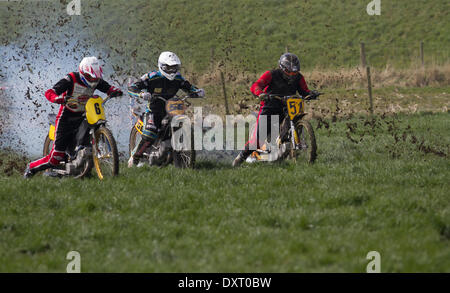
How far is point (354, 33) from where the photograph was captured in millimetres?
40844

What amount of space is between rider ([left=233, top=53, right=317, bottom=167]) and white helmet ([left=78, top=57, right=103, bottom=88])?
2.95 m

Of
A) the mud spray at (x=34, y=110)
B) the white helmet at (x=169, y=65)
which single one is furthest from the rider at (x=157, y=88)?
the mud spray at (x=34, y=110)

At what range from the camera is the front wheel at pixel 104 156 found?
9.79 m

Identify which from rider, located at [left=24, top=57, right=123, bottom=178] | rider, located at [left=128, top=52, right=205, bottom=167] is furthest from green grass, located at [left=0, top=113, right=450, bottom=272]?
rider, located at [left=128, top=52, right=205, bottom=167]

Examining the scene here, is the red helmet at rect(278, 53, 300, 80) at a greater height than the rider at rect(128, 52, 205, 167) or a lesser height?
greater

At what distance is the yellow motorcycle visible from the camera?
984 cm

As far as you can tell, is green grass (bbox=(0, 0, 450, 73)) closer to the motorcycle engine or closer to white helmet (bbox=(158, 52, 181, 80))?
white helmet (bbox=(158, 52, 181, 80))

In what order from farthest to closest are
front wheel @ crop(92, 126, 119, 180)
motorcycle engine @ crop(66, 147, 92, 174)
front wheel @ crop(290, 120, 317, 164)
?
front wheel @ crop(290, 120, 317, 164), motorcycle engine @ crop(66, 147, 92, 174), front wheel @ crop(92, 126, 119, 180)

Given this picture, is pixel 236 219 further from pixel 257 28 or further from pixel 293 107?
pixel 257 28

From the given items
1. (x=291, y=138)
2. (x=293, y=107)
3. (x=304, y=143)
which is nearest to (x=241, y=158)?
(x=291, y=138)

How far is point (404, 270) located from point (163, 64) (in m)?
6.75

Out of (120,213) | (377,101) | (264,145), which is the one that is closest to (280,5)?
(377,101)
